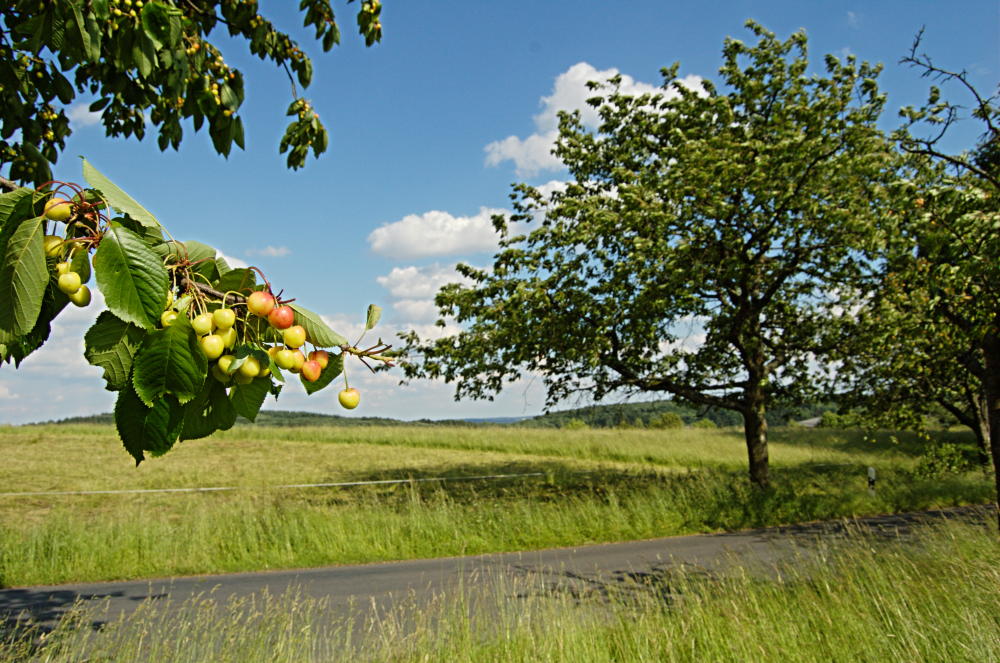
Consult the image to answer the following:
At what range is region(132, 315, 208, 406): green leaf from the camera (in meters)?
0.94

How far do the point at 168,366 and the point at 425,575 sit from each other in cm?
815

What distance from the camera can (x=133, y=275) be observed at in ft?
3.02

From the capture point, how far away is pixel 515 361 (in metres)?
13.2

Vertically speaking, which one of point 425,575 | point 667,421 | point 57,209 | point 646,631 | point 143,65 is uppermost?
point 143,65

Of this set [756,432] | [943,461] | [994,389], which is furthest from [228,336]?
[756,432]

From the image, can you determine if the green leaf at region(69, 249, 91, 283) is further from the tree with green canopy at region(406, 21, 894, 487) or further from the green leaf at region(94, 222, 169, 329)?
the tree with green canopy at region(406, 21, 894, 487)

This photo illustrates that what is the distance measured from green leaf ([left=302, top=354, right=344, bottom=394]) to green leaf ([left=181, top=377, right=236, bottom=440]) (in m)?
0.18

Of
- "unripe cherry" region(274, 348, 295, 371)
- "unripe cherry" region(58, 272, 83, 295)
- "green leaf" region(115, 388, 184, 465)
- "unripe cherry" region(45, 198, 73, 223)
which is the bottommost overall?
"green leaf" region(115, 388, 184, 465)

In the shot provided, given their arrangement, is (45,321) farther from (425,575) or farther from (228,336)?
(425,575)

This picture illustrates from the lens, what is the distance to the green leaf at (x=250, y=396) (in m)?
1.12

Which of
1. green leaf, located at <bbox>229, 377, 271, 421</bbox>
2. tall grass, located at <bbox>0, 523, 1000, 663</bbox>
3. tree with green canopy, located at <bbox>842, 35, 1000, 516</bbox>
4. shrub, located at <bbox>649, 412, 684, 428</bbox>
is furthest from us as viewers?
shrub, located at <bbox>649, 412, 684, 428</bbox>

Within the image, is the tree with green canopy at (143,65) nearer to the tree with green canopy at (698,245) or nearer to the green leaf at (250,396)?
the green leaf at (250,396)

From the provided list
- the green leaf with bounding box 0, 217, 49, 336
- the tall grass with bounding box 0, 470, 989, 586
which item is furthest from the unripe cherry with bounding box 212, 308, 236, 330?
the tall grass with bounding box 0, 470, 989, 586

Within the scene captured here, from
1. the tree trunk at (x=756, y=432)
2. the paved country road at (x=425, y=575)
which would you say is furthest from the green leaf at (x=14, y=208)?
the tree trunk at (x=756, y=432)
